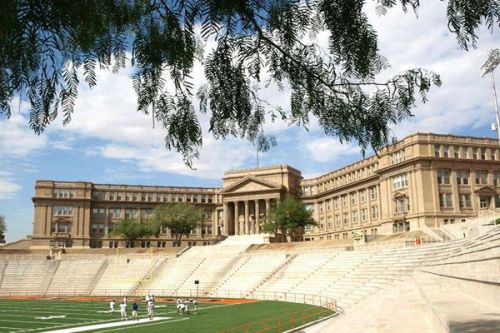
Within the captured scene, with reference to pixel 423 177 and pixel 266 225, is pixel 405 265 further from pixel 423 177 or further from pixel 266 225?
pixel 266 225

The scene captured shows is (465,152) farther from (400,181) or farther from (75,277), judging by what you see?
(75,277)

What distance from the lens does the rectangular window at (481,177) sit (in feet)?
258

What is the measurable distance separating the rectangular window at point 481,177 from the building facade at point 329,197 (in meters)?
0.16

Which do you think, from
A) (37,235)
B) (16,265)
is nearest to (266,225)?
(16,265)

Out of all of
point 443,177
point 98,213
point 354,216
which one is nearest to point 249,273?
point 443,177

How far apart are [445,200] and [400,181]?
8.08 meters

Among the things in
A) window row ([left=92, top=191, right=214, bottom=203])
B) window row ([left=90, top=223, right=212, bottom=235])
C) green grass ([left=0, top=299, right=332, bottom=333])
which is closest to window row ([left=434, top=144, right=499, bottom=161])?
green grass ([left=0, top=299, right=332, bottom=333])

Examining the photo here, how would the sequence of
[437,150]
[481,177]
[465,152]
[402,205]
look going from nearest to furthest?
1. [437,150]
2. [481,177]
3. [465,152]
4. [402,205]

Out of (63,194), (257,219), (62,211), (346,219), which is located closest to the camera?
(346,219)

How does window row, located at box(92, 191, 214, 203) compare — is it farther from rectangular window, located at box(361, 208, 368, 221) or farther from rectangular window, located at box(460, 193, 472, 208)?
rectangular window, located at box(460, 193, 472, 208)

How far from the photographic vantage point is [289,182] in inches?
4513

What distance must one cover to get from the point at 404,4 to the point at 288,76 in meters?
1.91

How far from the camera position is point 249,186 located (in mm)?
112625

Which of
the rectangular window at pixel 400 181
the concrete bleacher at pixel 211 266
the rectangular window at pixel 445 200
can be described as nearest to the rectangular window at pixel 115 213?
the concrete bleacher at pixel 211 266
